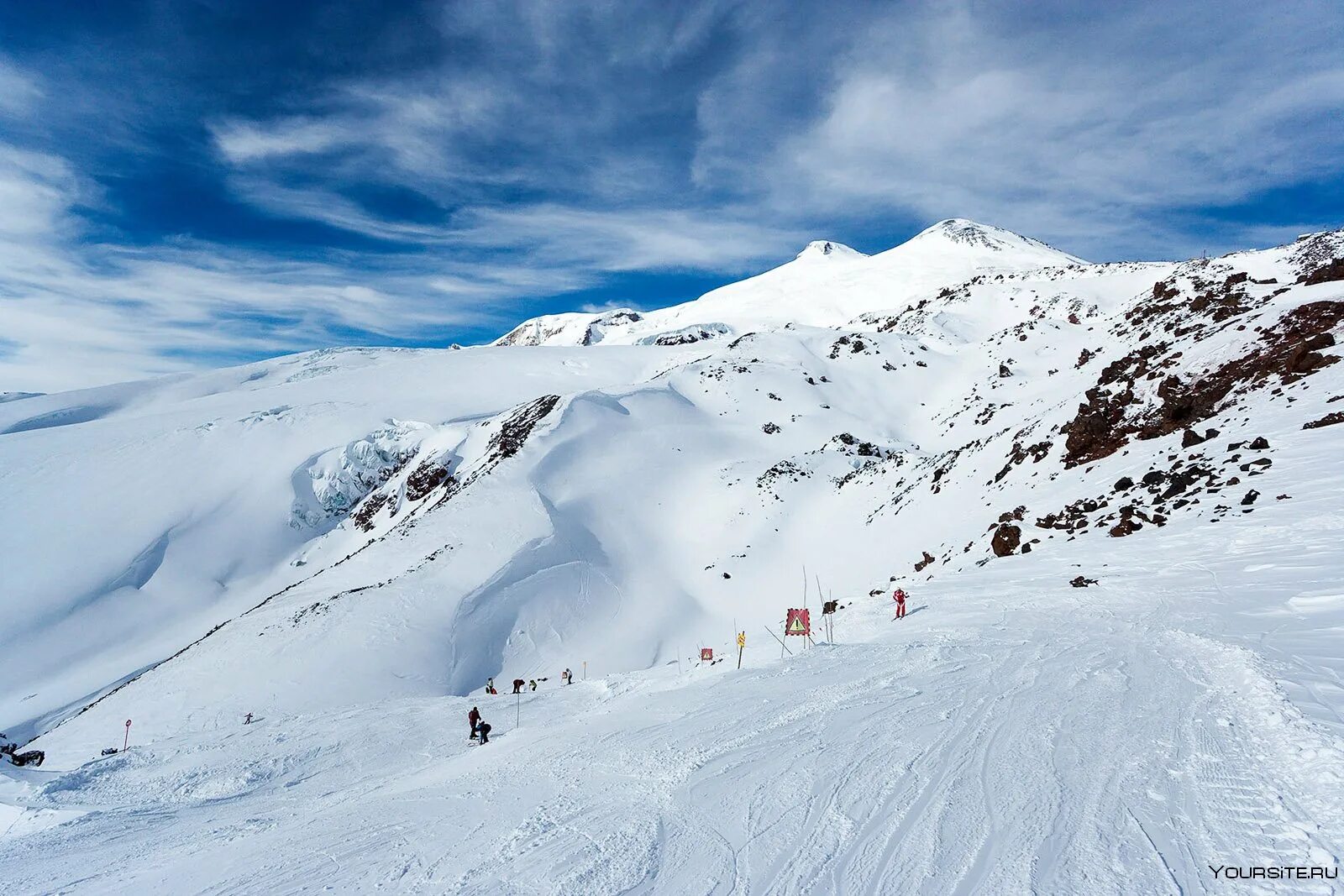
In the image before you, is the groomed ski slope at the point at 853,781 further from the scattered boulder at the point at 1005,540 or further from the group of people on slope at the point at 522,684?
the scattered boulder at the point at 1005,540

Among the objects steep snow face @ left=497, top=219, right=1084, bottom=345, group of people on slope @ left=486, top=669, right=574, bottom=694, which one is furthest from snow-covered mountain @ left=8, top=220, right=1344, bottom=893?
steep snow face @ left=497, top=219, right=1084, bottom=345

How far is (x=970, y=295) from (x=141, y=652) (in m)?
110

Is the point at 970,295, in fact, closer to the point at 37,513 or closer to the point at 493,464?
the point at 493,464

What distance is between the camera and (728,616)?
34.7 m

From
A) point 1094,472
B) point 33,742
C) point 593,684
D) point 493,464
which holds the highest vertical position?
point 493,464

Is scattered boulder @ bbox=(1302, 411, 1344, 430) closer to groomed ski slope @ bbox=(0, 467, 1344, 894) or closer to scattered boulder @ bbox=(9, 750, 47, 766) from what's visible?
groomed ski slope @ bbox=(0, 467, 1344, 894)

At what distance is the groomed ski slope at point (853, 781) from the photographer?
5363 millimetres

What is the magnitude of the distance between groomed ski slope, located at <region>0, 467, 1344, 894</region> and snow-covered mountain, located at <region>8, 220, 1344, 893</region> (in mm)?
68

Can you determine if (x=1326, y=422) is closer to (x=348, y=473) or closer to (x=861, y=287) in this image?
(x=348, y=473)

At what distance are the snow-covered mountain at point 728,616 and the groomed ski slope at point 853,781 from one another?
0.07 m

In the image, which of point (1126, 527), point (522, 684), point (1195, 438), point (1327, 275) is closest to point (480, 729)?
point (522, 684)

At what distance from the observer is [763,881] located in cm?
527

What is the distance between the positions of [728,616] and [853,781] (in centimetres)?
2820

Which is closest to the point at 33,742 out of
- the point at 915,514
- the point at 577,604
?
the point at 577,604
